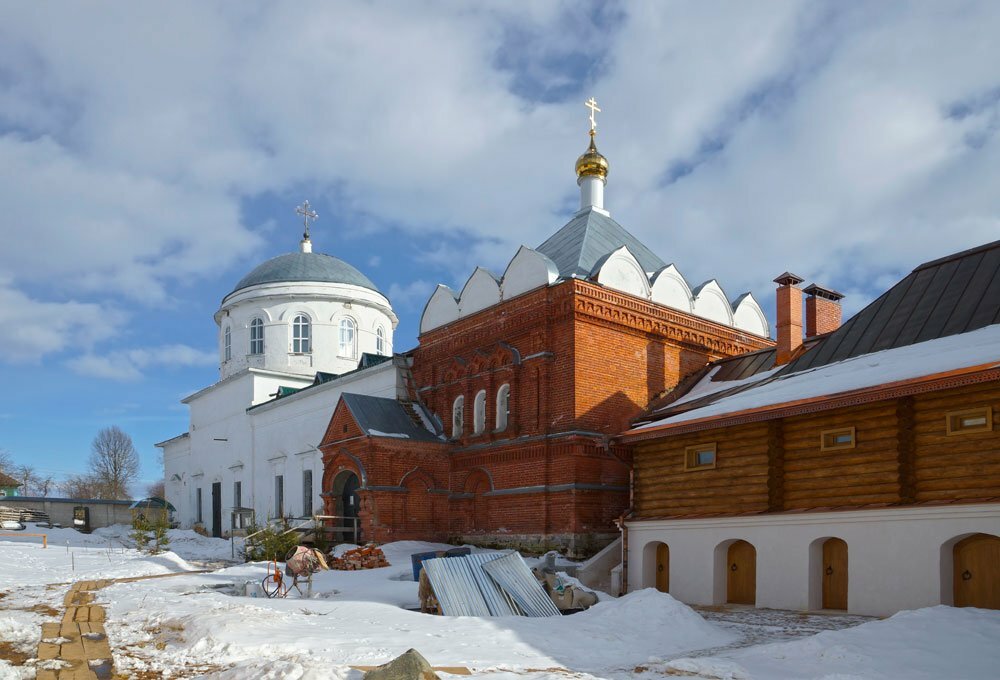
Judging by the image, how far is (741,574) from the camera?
15.6m

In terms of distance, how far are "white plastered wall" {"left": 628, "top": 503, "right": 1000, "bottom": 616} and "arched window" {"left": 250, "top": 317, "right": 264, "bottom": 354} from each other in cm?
2216

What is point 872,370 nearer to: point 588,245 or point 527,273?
point 527,273

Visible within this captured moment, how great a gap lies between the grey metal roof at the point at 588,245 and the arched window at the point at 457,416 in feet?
14.7

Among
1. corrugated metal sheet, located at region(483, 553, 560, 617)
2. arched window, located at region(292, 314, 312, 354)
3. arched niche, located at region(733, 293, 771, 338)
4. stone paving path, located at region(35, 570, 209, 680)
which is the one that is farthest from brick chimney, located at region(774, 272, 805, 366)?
arched window, located at region(292, 314, 312, 354)

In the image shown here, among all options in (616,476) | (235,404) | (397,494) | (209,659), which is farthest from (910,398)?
(235,404)

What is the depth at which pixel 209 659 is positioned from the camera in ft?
32.2

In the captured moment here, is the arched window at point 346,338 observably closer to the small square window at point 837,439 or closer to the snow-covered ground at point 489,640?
the snow-covered ground at point 489,640

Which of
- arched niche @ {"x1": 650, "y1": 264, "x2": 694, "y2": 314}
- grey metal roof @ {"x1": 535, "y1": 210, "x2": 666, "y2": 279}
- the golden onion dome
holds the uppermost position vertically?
the golden onion dome

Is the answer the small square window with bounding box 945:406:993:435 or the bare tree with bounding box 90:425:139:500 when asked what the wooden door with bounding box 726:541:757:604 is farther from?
the bare tree with bounding box 90:425:139:500

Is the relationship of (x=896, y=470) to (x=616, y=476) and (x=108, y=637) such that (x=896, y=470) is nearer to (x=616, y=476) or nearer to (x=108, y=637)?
(x=616, y=476)

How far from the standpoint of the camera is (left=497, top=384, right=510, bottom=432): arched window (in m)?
22.4

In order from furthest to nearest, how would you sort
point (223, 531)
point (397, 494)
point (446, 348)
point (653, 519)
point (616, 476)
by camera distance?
point (223, 531) < point (446, 348) < point (397, 494) < point (616, 476) < point (653, 519)

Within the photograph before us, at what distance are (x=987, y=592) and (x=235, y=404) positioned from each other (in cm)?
2819

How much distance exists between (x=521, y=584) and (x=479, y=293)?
10.8 metres
